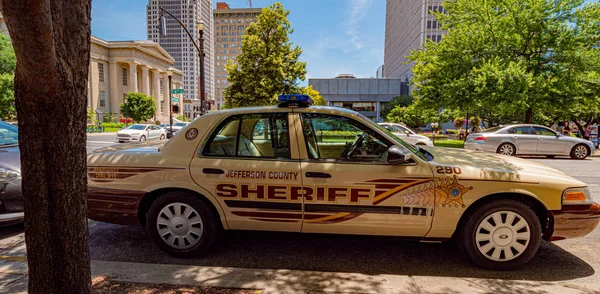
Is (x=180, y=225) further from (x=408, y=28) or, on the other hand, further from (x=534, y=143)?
(x=408, y=28)

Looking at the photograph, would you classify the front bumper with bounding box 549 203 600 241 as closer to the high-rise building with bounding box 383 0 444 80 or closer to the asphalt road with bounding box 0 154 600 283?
Result: the asphalt road with bounding box 0 154 600 283

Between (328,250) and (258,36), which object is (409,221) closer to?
(328,250)

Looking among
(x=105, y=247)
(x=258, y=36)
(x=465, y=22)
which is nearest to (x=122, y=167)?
(x=105, y=247)

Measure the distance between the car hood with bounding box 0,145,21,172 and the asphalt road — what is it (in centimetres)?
89

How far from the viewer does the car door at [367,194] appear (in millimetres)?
3221

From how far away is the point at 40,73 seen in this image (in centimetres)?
173

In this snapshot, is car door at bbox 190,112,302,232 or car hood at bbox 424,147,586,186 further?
car door at bbox 190,112,302,232

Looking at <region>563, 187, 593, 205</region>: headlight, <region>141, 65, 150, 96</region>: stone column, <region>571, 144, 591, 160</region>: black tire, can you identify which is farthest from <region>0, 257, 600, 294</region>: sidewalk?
<region>141, 65, 150, 96</region>: stone column

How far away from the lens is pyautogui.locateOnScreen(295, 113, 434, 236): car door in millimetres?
3221

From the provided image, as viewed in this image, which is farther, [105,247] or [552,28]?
[552,28]

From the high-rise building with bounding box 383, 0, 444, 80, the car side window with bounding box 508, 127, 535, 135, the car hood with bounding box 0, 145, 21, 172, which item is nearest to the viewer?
the car hood with bounding box 0, 145, 21, 172

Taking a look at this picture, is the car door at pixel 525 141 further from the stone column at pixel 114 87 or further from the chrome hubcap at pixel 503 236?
the stone column at pixel 114 87

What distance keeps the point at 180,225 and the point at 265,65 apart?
20.2 m

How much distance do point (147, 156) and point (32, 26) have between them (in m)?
2.15
